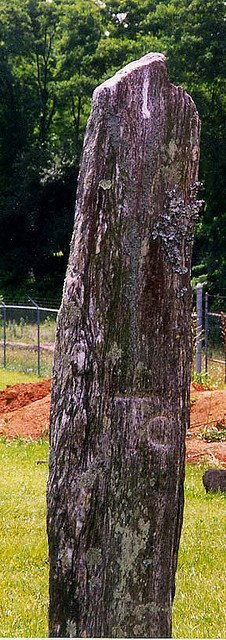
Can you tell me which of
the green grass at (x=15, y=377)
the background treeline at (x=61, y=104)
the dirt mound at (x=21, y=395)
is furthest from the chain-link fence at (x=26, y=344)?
the background treeline at (x=61, y=104)

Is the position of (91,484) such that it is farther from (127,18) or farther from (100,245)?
(127,18)

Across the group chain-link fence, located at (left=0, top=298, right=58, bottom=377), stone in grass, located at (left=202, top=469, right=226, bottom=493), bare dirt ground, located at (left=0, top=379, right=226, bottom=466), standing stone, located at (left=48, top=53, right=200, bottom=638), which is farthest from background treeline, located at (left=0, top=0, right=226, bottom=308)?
standing stone, located at (left=48, top=53, right=200, bottom=638)

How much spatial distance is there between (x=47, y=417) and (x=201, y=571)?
20.8 feet

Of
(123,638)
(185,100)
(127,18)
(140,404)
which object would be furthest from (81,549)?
(127,18)

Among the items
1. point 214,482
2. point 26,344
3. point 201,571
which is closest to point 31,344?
point 26,344

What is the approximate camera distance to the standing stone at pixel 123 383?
304cm

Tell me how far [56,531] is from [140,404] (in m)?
0.60

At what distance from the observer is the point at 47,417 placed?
1150 centimetres

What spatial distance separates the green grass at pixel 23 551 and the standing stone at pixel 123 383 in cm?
147

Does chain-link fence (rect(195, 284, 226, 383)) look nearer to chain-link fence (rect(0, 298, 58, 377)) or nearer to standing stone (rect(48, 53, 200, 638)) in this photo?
chain-link fence (rect(0, 298, 58, 377))

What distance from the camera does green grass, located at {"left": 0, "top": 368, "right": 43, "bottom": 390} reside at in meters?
18.5

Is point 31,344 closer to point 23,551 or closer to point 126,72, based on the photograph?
point 23,551

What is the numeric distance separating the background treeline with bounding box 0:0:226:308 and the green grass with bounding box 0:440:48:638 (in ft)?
74.8

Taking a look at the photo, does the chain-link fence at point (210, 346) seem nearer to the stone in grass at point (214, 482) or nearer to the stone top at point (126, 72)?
the stone in grass at point (214, 482)
